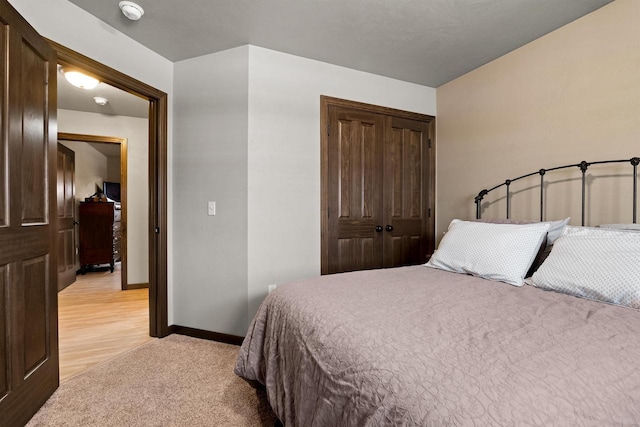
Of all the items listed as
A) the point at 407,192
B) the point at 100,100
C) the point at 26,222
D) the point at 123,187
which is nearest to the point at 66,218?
the point at 123,187

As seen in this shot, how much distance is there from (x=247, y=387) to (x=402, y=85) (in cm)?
292

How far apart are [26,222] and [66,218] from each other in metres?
3.80

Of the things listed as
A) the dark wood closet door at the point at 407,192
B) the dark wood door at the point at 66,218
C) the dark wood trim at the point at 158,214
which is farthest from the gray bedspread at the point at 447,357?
the dark wood door at the point at 66,218

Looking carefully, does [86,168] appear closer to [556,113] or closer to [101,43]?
[101,43]

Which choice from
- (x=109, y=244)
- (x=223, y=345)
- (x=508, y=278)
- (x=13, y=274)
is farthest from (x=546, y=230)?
(x=109, y=244)

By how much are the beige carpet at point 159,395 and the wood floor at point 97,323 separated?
23 centimetres

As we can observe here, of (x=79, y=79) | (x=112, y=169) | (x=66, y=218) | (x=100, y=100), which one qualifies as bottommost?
(x=66, y=218)

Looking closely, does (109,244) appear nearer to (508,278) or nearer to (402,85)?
(402,85)

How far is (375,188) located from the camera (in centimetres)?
305

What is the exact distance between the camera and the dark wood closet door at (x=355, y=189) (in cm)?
287

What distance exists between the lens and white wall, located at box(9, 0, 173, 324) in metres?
1.82

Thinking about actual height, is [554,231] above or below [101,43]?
below

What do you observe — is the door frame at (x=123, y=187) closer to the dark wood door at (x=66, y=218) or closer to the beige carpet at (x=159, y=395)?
the dark wood door at (x=66, y=218)

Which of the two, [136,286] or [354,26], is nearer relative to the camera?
[354,26]
